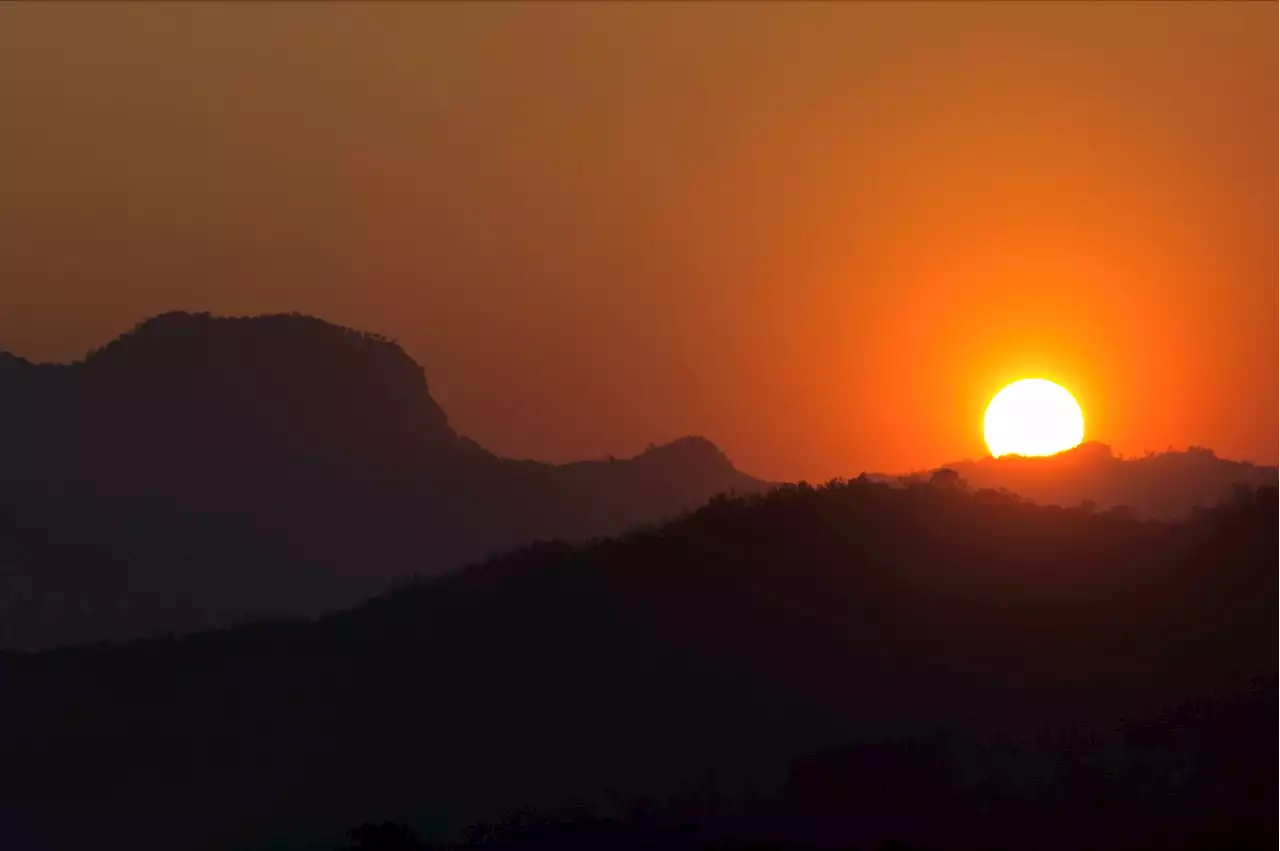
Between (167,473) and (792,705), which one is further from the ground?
(167,473)

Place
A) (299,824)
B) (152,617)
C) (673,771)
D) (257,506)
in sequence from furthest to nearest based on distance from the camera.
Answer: (257,506) < (152,617) < (299,824) < (673,771)

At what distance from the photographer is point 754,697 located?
38.5 m

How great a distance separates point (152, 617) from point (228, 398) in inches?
2213

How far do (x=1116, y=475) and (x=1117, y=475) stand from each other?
1.17 feet

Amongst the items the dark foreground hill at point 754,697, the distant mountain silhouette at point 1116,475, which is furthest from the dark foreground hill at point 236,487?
the dark foreground hill at point 754,697

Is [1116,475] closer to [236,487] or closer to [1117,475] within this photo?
[1117,475]

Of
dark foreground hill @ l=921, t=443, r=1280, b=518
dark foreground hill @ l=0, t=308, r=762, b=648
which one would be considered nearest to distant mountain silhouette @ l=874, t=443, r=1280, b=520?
dark foreground hill @ l=921, t=443, r=1280, b=518

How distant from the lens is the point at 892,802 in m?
25.6

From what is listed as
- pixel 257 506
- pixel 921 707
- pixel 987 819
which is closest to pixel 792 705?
pixel 921 707

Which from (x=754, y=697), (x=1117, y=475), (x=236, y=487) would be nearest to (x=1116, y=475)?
(x=1117, y=475)

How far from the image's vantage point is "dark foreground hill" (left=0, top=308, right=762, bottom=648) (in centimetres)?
13888

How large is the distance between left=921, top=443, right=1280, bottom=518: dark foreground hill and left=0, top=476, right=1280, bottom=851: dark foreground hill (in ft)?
200

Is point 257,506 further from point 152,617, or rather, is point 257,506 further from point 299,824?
point 299,824

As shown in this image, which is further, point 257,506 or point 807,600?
point 257,506
